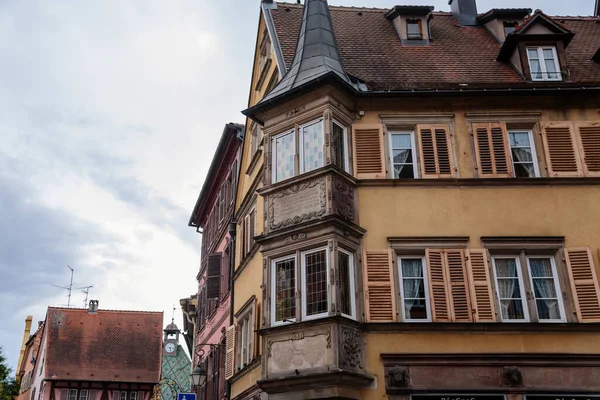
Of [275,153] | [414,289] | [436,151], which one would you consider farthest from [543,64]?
[275,153]

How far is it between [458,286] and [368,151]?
3948 millimetres

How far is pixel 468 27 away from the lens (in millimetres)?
22859

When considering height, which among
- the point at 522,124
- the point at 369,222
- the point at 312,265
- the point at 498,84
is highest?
the point at 498,84

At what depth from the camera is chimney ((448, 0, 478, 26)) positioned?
2359cm

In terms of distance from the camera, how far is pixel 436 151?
1712 cm

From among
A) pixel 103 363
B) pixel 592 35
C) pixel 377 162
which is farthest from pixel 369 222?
pixel 103 363

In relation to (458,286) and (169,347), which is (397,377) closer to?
(458,286)

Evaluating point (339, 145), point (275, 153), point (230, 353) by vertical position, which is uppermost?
point (275, 153)

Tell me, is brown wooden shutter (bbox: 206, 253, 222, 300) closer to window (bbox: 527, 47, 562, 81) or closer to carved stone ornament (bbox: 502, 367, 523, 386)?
window (bbox: 527, 47, 562, 81)

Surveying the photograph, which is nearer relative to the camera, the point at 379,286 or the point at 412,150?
the point at 379,286

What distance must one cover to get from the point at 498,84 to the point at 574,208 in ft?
12.2

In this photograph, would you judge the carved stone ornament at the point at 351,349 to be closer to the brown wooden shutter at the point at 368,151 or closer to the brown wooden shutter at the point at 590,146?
the brown wooden shutter at the point at 368,151

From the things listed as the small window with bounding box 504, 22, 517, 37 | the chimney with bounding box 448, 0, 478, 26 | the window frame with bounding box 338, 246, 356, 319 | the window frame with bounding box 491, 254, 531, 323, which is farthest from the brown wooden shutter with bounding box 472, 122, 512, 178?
the chimney with bounding box 448, 0, 478, 26

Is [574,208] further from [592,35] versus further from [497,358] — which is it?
[592,35]
